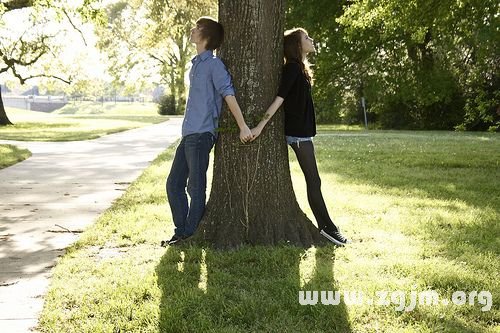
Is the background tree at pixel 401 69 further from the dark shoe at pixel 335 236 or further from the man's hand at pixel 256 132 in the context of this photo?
the man's hand at pixel 256 132

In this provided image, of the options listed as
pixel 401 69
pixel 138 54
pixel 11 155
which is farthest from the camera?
pixel 138 54

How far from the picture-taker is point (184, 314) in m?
3.44

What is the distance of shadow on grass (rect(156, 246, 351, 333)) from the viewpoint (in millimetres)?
3295

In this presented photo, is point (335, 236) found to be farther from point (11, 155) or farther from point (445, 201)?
point (11, 155)

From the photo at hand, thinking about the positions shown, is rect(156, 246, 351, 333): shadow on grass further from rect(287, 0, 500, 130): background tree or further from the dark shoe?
rect(287, 0, 500, 130): background tree

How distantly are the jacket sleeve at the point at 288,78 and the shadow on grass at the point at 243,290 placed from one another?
1.40m

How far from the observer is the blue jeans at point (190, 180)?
4.92 metres

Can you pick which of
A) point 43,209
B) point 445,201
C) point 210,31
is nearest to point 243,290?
point 210,31

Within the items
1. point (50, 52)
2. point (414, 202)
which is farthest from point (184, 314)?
point (50, 52)

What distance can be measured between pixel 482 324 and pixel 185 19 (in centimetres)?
1564

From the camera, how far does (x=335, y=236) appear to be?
5.16 m

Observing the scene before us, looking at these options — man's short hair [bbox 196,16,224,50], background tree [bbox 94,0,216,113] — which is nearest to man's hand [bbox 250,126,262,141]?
man's short hair [bbox 196,16,224,50]

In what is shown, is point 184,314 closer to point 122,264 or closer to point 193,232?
point 122,264

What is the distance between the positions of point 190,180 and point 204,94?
31.4 inches
